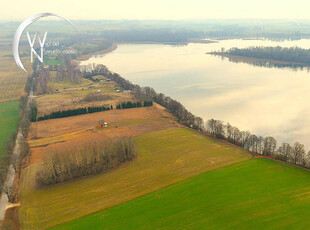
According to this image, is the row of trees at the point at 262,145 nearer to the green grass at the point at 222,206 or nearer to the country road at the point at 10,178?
the green grass at the point at 222,206

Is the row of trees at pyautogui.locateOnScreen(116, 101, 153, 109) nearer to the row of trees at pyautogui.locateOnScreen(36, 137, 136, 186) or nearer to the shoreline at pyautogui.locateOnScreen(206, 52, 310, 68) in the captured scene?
the row of trees at pyautogui.locateOnScreen(36, 137, 136, 186)

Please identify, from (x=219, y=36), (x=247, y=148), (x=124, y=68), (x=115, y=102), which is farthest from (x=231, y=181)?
(x=219, y=36)

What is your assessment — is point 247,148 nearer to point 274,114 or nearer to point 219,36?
point 274,114

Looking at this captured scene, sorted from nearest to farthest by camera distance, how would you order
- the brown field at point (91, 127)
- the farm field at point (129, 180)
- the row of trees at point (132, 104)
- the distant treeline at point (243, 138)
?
1. the farm field at point (129, 180)
2. the distant treeline at point (243, 138)
3. the brown field at point (91, 127)
4. the row of trees at point (132, 104)

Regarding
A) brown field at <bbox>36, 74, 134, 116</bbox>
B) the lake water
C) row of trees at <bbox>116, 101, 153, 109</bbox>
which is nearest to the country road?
brown field at <bbox>36, 74, 134, 116</bbox>

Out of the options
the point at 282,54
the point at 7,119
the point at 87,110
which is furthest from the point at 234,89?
the point at 7,119

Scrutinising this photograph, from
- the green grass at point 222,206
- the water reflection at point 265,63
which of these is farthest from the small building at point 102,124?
the water reflection at point 265,63

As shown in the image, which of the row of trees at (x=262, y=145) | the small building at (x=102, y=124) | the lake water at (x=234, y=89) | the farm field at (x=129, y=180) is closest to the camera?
the farm field at (x=129, y=180)

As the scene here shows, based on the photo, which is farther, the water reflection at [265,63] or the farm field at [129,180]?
the water reflection at [265,63]
